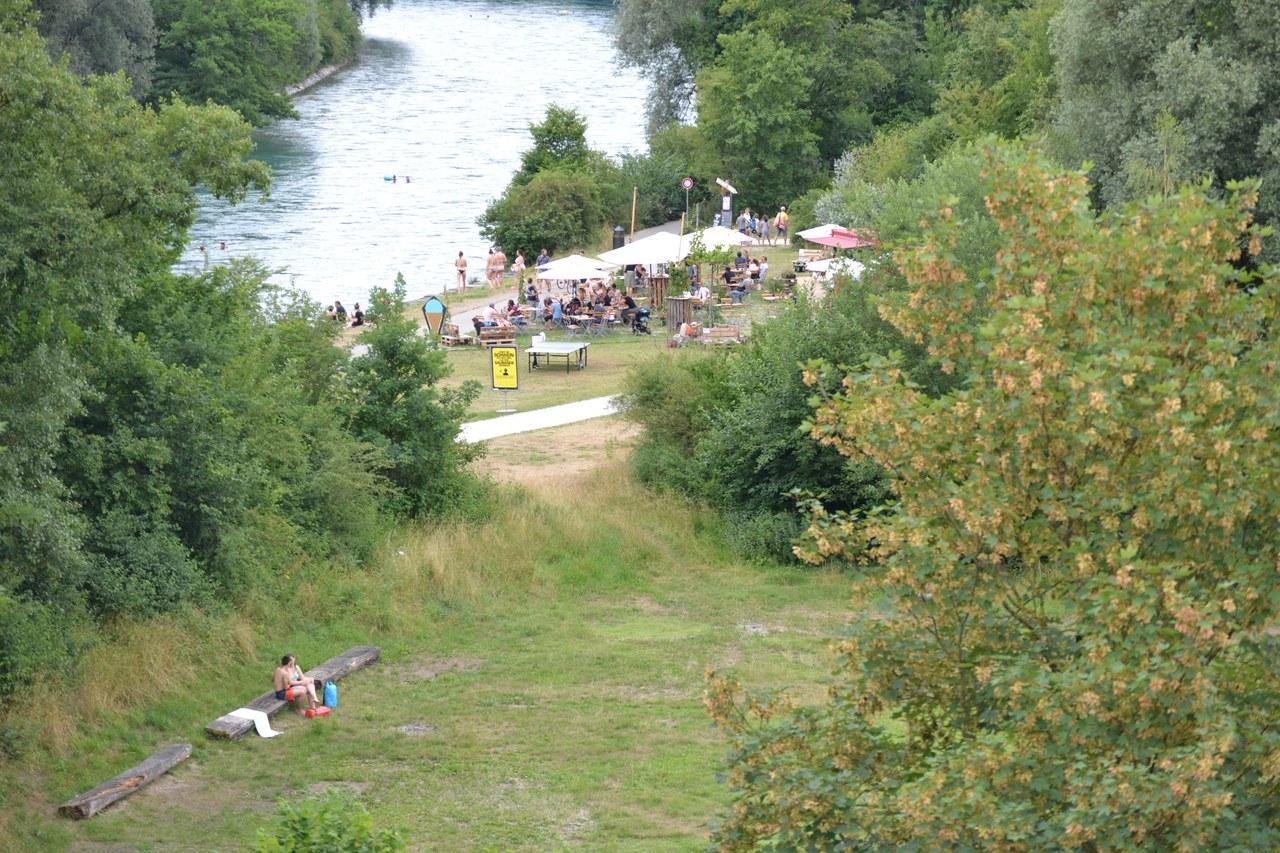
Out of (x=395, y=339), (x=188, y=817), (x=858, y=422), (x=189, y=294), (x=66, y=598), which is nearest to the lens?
(x=858, y=422)

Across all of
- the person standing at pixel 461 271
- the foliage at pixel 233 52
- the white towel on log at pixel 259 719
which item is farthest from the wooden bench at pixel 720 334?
the foliage at pixel 233 52

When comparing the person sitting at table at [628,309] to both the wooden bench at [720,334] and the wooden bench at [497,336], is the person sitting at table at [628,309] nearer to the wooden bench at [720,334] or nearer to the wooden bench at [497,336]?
the wooden bench at [497,336]

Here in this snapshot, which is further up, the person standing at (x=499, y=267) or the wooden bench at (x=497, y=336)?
the wooden bench at (x=497, y=336)

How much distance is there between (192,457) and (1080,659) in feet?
41.2

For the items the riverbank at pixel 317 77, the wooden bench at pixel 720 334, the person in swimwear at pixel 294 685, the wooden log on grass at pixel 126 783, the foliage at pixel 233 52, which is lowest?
the wooden bench at pixel 720 334

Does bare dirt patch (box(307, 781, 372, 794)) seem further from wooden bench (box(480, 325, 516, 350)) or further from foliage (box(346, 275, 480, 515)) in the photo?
wooden bench (box(480, 325, 516, 350))

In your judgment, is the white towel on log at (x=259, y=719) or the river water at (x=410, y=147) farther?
the river water at (x=410, y=147)

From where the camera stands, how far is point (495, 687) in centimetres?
1647

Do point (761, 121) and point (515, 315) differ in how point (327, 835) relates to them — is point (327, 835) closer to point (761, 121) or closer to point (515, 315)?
point (515, 315)

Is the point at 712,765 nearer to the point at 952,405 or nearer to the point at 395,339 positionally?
the point at 952,405

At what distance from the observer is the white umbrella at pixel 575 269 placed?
35906 millimetres

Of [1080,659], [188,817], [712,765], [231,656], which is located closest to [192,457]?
[231,656]

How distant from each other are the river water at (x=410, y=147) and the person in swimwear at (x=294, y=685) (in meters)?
11.7

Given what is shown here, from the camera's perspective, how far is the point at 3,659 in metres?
13.9
